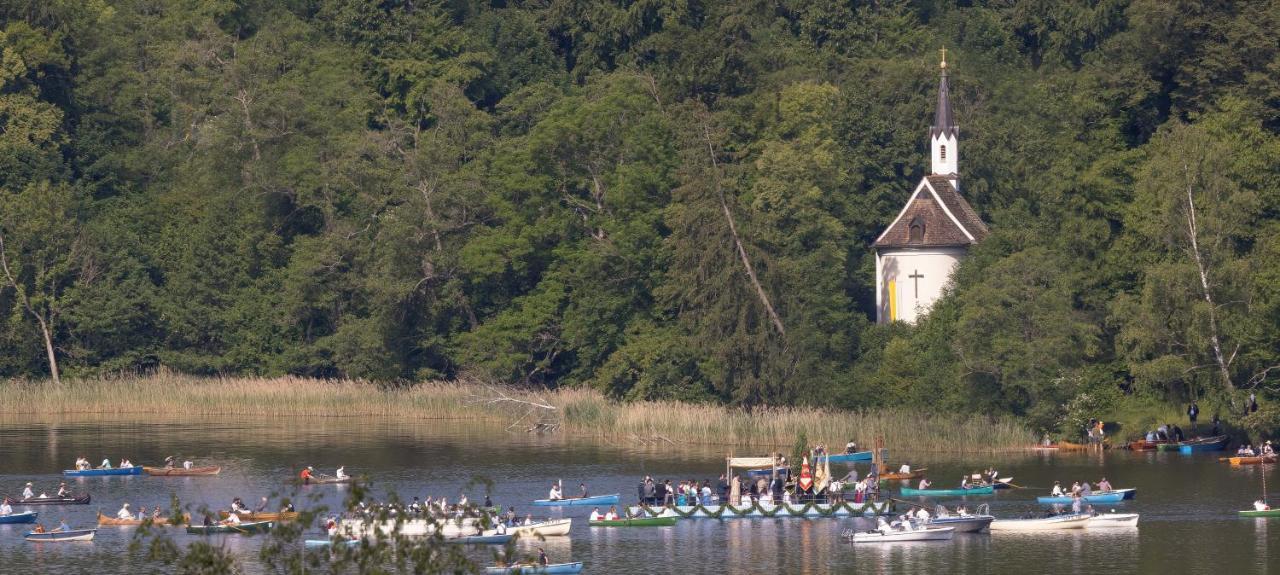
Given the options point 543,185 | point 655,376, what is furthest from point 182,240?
point 655,376

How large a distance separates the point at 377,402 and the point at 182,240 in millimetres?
19766

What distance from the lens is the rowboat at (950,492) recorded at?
200 feet

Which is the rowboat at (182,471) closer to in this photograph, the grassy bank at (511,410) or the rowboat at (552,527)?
the grassy bank at (511,410)

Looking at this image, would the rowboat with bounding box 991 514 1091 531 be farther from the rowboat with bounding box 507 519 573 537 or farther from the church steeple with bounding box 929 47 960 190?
the church steeple with bounding box 929 47 960 190

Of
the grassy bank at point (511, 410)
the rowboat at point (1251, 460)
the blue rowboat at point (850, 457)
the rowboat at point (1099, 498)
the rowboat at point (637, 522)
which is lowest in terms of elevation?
the rowboat at point (637, 522)

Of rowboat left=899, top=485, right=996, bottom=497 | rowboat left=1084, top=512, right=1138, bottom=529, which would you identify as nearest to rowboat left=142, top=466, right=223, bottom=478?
rowboat left=899, top=485, right=996, bottom=497

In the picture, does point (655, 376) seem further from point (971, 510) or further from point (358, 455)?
point (971, 510)

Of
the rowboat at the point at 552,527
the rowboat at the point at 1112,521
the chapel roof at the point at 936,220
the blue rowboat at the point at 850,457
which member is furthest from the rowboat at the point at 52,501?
the chapel roof at the point at 936,220

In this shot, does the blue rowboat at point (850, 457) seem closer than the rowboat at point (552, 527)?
No

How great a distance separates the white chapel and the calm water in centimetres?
1915

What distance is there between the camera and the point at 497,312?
96.3 meters

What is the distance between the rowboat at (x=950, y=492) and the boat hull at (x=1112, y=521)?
529 cm

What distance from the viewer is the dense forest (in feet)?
238

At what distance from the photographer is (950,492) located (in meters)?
61.0
